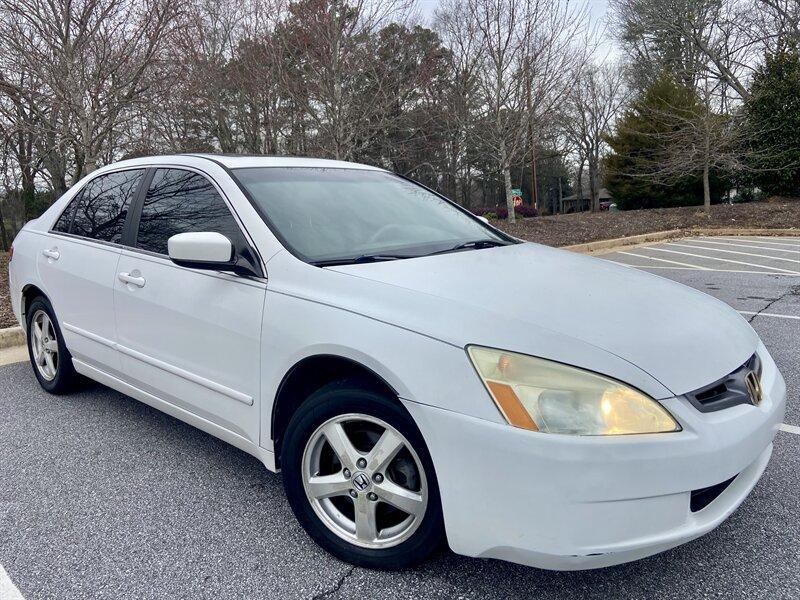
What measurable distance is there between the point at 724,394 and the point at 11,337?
600cm

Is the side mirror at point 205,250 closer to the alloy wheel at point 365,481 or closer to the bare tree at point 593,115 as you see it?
the alloy wheel at point 365,481

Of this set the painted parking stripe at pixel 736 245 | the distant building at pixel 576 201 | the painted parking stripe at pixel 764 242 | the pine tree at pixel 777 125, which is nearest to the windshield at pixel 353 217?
the painted parking stripe at pixel 736 245

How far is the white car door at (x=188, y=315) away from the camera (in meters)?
2.38

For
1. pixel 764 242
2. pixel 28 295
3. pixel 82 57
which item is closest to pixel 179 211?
pixel 28 295

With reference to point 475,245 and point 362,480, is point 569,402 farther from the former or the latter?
point 475,245

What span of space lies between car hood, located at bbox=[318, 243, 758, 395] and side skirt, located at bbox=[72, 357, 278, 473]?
78 cm

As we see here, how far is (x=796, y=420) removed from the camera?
3.29 m

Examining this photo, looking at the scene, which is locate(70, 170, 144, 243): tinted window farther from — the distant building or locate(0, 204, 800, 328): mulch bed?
the distant building

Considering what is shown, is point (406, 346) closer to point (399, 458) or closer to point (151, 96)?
point (399, 458)

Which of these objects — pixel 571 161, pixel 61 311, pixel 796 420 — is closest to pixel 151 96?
pixel 61 311

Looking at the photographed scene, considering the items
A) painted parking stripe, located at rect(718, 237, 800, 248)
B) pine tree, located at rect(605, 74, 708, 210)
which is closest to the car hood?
painted parking stripe, located at rect(718, 237, 800, 248)

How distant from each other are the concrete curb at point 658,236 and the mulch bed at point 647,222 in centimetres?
39

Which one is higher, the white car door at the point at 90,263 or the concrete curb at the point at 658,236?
the white car door at the point at 90,263

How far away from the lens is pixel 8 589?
2.04 meters
